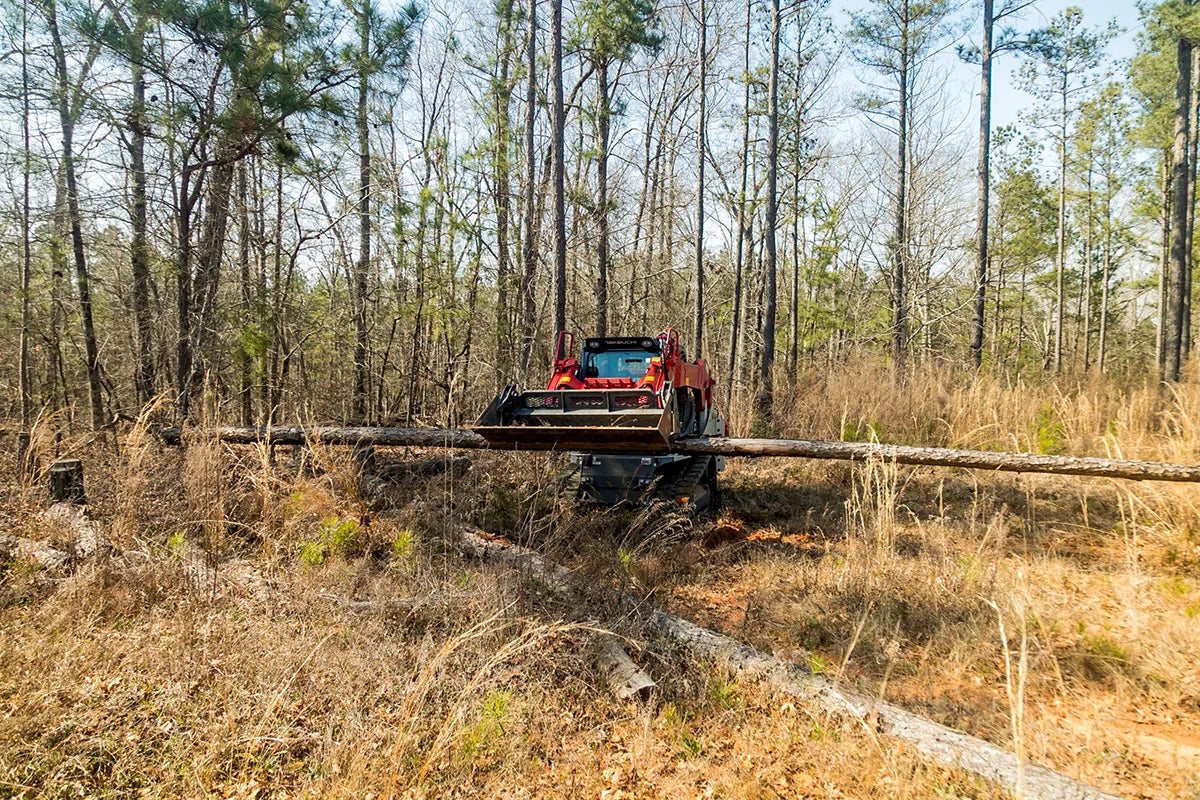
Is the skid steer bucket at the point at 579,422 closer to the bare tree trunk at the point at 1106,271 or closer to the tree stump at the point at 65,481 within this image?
the tree stump at the point at 65,481

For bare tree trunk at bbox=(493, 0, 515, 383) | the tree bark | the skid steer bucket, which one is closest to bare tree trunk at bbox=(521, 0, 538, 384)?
bare tree trunk at bbox=(493, 0, 515, 383)

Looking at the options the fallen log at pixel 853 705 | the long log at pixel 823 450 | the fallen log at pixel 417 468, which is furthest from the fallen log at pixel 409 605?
the fallen log at pixel 417 468

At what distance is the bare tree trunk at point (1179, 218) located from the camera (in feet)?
42.1

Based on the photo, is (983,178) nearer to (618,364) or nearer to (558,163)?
(558,163)

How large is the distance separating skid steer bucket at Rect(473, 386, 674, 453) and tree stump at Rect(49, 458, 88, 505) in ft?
11.9

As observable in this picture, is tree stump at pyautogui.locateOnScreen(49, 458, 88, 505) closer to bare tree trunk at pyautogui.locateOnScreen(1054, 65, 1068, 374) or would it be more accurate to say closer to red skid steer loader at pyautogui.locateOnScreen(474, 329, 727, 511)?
red skid steer loader at pyautogui.locateOnScreen(474, 329, 727, 511)

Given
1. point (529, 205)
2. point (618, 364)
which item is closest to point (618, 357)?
point (618, 364)

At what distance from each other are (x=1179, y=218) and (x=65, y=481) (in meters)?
20.3

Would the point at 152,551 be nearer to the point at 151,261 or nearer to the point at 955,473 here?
the point at 151,261

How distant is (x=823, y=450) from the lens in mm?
5621

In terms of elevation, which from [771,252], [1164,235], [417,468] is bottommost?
[417,468]

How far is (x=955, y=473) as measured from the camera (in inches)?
337

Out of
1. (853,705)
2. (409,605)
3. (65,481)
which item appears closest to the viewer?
(853,705)

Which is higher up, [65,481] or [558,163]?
[558,163]
